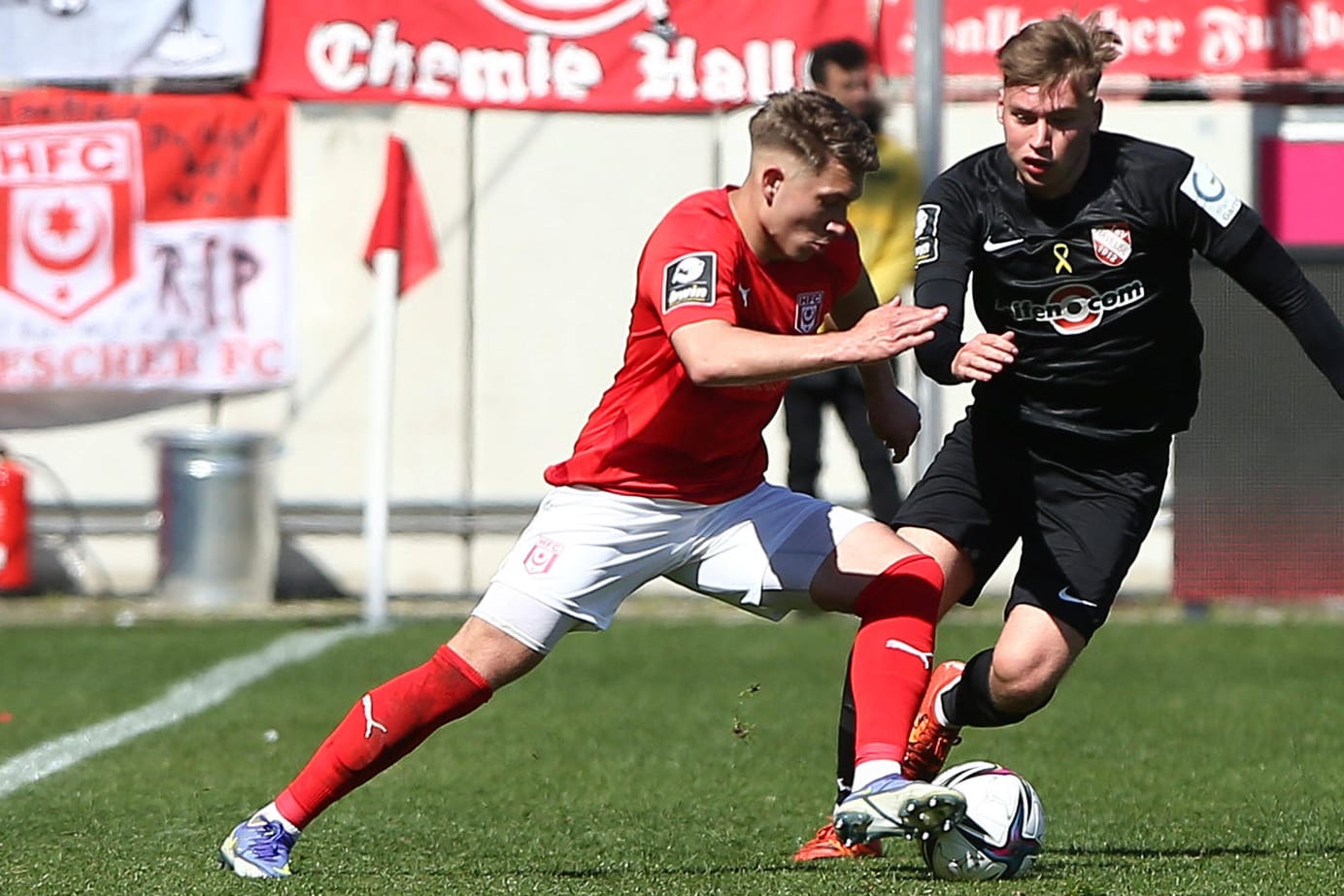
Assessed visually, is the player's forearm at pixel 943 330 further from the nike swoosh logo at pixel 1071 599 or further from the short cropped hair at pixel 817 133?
the nike swoosh logo at pixel 1071 599

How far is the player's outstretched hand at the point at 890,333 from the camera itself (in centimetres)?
450

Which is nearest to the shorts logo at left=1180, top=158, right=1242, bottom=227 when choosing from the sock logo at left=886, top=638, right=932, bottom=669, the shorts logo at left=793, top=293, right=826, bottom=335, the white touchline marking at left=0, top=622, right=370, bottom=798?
the shorts logo at left=793, top=293, right=826, bottom=335

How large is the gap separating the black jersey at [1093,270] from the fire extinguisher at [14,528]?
7418mm

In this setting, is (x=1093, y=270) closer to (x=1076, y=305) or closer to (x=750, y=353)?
(x=1076, y=305)

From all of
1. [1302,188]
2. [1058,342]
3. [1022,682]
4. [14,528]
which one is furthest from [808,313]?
[14,528]

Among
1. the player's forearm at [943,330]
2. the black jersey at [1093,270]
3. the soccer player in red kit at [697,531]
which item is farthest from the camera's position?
the black jersey at [1093,270]

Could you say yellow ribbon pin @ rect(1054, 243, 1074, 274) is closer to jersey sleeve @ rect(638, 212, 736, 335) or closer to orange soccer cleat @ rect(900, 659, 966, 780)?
jersey sleeve @ rect(638, 212, 736, 335)

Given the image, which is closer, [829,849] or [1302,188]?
[829,849]

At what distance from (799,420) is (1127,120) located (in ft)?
9.23

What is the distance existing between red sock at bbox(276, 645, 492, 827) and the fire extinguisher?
6.97 m

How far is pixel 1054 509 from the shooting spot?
5.64m

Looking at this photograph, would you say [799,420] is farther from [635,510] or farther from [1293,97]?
[635,510]

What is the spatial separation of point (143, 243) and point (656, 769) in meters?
5.72

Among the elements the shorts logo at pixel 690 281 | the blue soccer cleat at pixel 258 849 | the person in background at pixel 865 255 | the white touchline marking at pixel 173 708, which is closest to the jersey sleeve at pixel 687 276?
the shorts logo at pixel 690 281
